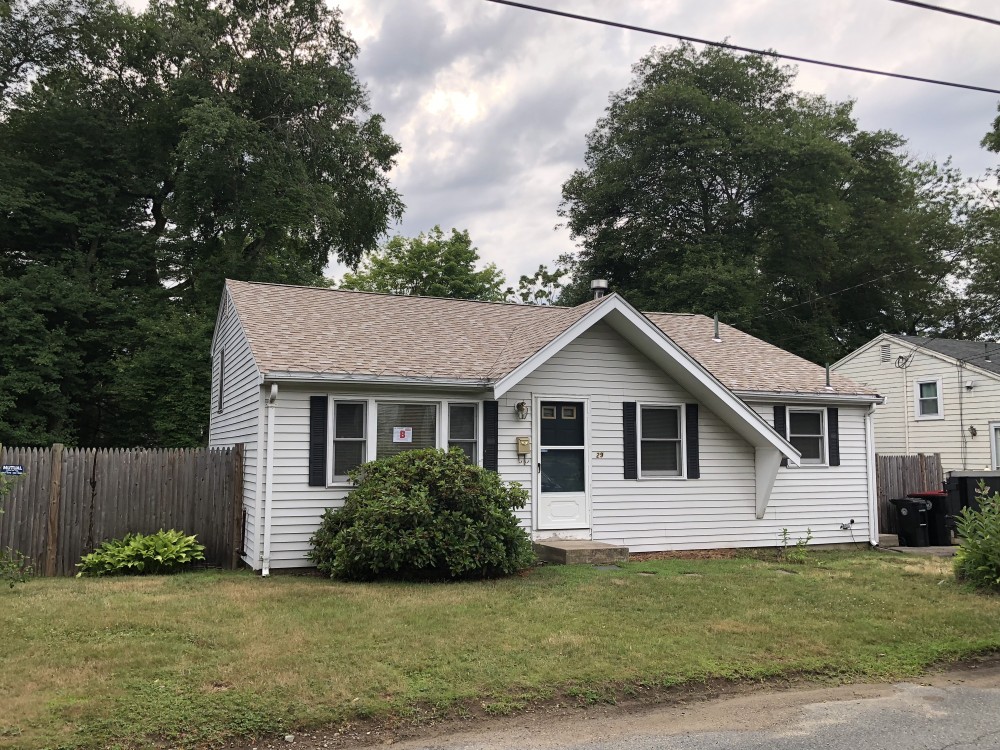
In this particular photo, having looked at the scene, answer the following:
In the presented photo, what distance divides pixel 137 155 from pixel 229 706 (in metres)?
23.3

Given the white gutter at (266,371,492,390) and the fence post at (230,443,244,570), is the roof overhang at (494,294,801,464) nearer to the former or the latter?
the white gutter at (266,371,492,390)

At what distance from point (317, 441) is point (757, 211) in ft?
87.2

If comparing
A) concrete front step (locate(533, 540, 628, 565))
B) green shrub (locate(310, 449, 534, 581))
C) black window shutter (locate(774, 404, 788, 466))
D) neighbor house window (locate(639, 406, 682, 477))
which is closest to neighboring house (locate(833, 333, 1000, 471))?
black window shutter (locate(774, 404, 788, 466))

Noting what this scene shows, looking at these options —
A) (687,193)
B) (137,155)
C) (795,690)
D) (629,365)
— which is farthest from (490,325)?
(687,193)

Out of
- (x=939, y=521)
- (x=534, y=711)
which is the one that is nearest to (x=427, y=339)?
(x=534, y=711)

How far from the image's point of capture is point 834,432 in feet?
45.8

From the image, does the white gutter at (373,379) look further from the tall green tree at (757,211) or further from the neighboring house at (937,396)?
the tall green tree at (757,211)

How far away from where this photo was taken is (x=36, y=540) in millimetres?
10891

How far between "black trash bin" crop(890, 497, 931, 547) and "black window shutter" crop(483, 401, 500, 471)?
806 centimetres

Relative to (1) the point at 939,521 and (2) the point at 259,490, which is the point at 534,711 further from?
(1) the point at 939,521

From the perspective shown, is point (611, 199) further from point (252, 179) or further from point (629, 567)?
point (629, 567)

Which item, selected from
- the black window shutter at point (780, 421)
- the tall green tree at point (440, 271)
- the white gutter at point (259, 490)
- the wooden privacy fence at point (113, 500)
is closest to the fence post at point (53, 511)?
the wooden privacy fence at point (113, 500)

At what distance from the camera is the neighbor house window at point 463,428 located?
11.7m

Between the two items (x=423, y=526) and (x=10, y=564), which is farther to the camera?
(x=423, y=526)
